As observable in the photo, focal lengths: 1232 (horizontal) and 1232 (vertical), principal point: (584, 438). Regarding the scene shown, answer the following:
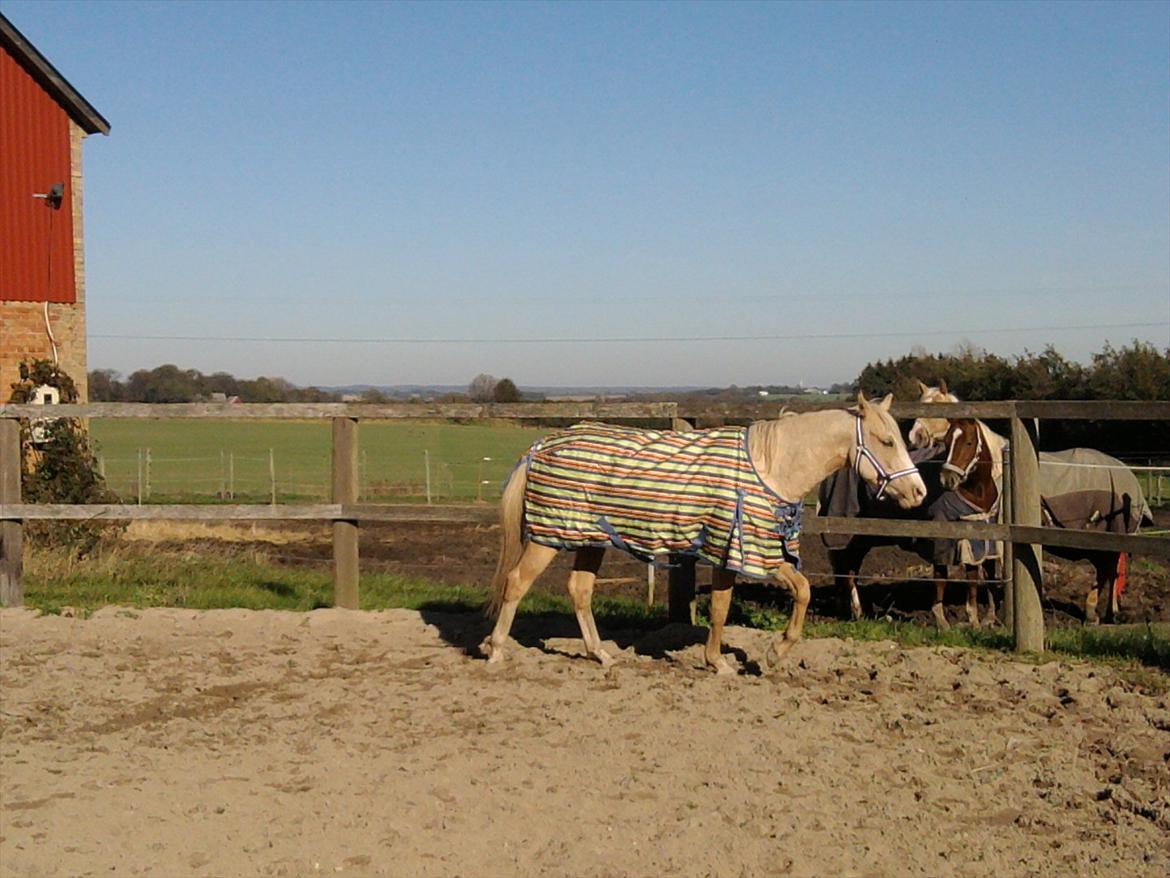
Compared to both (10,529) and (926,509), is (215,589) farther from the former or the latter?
(926,509)

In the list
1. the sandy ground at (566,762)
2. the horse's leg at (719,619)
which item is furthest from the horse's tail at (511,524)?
the horse's leg at (719,619)

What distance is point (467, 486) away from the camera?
32.7 metres

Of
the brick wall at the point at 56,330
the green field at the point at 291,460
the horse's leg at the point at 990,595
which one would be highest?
the brick wall at the point at 56,330

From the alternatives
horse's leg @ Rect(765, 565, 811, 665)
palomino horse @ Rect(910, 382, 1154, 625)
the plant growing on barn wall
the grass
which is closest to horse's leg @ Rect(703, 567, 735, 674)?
horse's leg @ Rect(765, 565, 811, 665)

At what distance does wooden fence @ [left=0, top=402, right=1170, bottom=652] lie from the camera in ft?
23.5

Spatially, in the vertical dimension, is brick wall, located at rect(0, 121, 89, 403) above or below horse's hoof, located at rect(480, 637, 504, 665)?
above

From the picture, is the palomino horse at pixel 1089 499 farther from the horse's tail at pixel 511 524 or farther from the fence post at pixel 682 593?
the horse's tail at pixel 511 524

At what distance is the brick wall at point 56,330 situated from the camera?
49.7ft

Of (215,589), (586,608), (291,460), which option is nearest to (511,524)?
(586,608)

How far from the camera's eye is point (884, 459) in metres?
6.80

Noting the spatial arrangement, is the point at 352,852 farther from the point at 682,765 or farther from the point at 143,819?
the point at 682,765

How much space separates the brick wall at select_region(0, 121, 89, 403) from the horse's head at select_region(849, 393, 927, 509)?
1167cm

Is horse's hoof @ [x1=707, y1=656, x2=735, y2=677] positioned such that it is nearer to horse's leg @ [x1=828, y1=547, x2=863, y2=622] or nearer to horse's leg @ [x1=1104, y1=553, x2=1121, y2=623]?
horse's leg @ [x1=828, y1=547, x2=863, y2=622]

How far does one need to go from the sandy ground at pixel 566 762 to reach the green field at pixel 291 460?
698 centimetres
